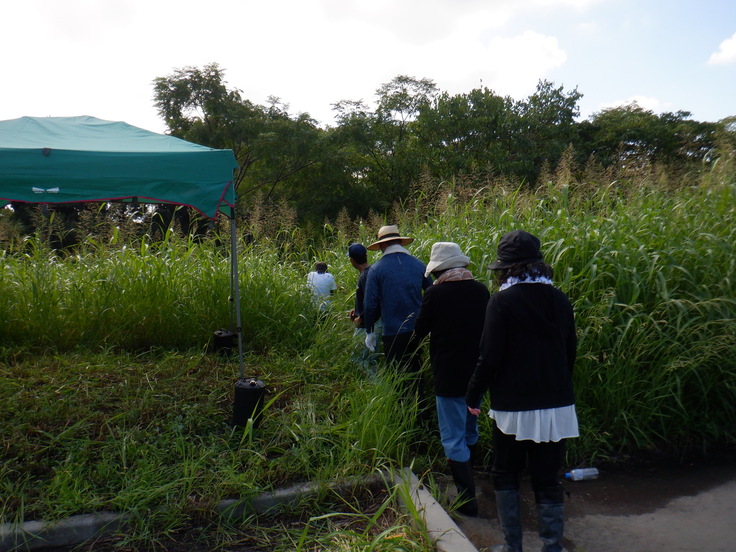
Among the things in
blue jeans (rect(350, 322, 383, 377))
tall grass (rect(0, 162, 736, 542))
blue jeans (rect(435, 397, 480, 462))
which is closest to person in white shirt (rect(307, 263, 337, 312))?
tall grass (rect(0, 162, 736, 542))

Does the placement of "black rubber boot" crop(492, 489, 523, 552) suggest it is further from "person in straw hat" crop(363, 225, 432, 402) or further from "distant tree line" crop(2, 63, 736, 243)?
"distant tree line" crop(2, 63, 736, 243)

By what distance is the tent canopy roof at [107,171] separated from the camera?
3764 mm

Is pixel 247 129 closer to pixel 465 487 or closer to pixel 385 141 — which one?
pixel 385 141

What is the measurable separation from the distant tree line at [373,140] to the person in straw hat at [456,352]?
16509mm

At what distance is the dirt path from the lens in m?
3.20

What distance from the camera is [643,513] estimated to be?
11.6 feet

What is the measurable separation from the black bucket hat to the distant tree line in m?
17.2

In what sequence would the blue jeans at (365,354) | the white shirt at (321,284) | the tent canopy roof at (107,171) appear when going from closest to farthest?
the tent canopy roof at (107,171) < the blue jeans at (365,354) < the white shirt at (321,284)

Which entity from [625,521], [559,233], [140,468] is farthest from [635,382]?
[140,468]

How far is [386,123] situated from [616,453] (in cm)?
2264

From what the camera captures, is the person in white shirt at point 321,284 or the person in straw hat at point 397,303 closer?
the person in straw hat at point 397,303

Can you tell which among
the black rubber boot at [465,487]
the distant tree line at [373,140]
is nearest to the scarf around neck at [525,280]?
the black rubber boot at [465,487]

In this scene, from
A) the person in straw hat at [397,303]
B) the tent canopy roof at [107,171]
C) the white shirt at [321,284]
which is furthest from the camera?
the white shirt at [321,284]

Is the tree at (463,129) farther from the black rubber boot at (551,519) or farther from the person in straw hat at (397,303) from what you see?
the black rubber boot at (551,519)
